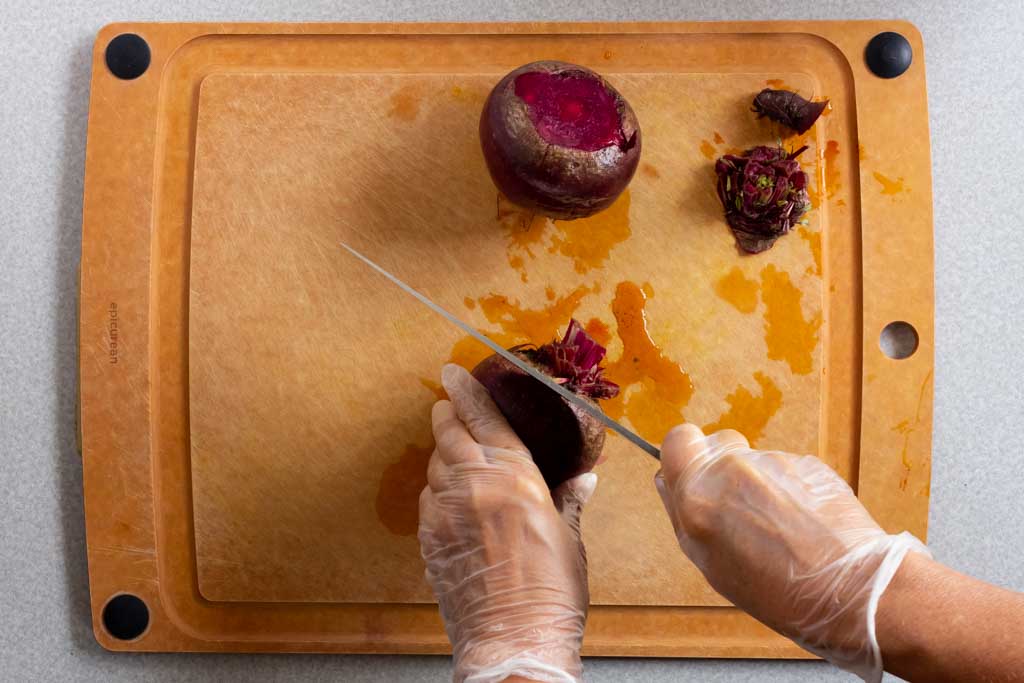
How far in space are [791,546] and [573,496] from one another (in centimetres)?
63

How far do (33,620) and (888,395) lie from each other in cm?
275

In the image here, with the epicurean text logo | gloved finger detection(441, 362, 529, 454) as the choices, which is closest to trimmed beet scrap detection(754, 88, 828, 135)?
gloved finger detection(441, 362, 529, 454)

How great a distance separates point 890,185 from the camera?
2.28m

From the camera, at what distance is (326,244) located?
231 cm

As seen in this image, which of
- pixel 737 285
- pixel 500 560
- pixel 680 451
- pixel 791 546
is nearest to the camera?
pixel 791 546

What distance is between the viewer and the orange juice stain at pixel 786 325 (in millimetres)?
2283

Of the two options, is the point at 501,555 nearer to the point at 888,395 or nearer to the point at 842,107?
the point at 888,395

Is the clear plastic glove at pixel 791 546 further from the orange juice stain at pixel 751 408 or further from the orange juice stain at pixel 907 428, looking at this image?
the orange juice stain at pixel 907 428

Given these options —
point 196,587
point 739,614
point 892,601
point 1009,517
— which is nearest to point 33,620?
point 196,587

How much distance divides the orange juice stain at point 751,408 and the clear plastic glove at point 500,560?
0.63m

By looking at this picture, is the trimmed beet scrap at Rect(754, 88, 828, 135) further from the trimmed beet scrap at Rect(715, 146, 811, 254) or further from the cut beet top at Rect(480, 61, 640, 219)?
the cut beet top at Rect(480, 61, 640, 219)

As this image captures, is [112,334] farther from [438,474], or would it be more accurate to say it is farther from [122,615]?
[438,474]

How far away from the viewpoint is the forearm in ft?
4.62

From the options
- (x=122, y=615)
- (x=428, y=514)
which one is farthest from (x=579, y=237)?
(x=122, y=615)
